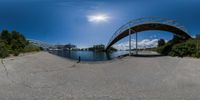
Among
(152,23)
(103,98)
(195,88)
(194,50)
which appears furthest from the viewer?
(152,23)

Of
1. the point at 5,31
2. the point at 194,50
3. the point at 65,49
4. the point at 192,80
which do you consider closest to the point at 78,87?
the point at 192,80

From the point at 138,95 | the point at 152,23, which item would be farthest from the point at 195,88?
the point at 152,23

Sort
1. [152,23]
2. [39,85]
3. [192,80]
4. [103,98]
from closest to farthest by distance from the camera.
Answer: [103,98], [39,85], [192,80], [152,23]

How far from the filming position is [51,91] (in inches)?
384

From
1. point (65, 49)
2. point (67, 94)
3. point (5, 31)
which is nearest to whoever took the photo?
point (67, 94)

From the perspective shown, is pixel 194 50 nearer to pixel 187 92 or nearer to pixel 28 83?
pixel 187 92

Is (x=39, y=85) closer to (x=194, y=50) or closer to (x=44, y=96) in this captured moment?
(x=44, y=96)

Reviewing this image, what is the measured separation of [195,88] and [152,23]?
851 inches

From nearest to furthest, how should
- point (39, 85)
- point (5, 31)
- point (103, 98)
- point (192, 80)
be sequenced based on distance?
point (103, 98) < point (39, 85) < point (192, 80) < point (5, 31)

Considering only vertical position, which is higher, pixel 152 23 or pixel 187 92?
pixel 152 23

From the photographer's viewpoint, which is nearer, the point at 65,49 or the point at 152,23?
the point at 152,23

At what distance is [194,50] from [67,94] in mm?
20584

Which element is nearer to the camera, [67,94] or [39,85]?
[67,94]

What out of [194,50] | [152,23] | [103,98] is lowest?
[103,98]
